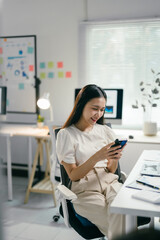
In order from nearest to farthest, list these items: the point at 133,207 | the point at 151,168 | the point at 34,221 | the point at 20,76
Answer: the point at 133,207 → the point at 151,168 → the point at 34,221 → the point at 20,76

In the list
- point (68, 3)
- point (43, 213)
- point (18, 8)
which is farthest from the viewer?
point (18, 8)

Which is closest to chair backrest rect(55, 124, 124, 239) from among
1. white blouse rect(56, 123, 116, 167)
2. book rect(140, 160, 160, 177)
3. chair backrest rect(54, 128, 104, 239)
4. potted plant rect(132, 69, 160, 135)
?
chair backrest rect(54, 128, 104, 239)

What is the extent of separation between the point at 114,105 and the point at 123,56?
0.73 meters

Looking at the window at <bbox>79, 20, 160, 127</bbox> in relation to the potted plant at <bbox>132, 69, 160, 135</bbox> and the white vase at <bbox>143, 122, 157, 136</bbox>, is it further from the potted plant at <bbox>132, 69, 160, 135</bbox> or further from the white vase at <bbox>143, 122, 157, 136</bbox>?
the white vase at <bbox>143, 122, 157, 136</bbox>

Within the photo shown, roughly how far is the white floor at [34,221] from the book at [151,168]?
648 millimetres

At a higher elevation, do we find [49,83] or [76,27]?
[76,27]

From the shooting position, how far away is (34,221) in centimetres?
258

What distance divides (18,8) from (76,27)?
0.87m

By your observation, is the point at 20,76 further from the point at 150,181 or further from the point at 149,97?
the point at 150,181

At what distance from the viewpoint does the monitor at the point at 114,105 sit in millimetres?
3031

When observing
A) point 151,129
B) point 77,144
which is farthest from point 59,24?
point 77,144

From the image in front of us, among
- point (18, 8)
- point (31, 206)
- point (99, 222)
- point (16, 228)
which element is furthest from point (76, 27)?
point (99, 222)

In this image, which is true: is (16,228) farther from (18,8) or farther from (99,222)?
(18,8)

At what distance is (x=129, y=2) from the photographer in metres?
3.26
